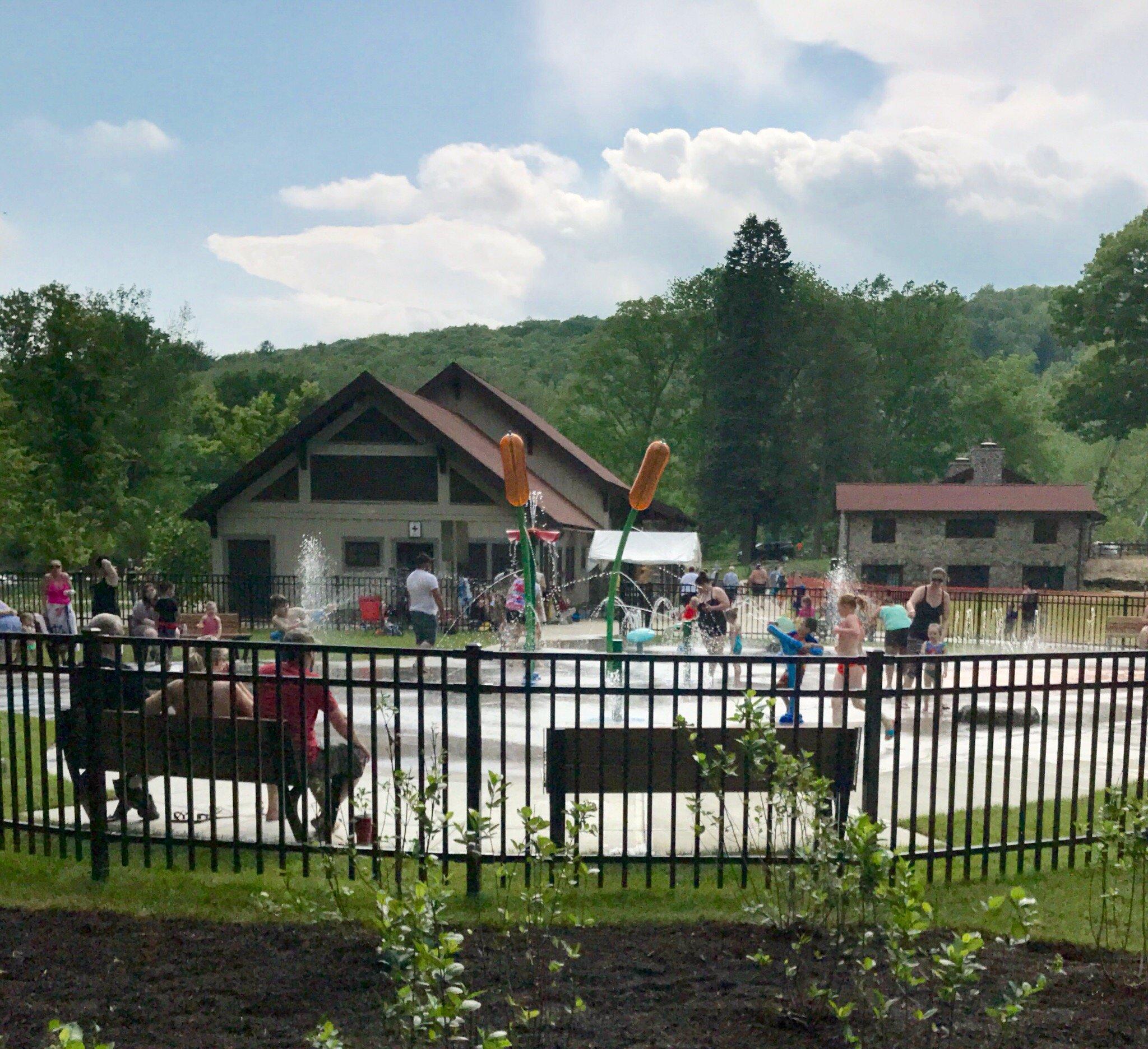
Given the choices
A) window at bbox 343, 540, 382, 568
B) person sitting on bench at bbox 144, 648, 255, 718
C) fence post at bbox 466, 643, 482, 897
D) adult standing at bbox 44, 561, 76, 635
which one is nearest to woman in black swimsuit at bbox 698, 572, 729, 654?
person sitting on bench at bbox 144, 648, 255, 718

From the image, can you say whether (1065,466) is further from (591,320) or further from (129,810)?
(129,810)

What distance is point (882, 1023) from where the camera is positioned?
3730mm

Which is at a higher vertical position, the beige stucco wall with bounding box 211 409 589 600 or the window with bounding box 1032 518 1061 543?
the beige stucco wall with bounding box 211 409 589 600

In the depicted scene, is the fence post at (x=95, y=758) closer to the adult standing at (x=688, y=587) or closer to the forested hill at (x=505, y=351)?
the adult standing at (x=688, y=587)

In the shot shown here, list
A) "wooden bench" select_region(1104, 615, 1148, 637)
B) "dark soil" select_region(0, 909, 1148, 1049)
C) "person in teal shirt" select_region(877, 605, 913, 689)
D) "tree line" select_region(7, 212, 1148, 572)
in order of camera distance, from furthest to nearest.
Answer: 1. "tree line" select_region(7, 212, 1148, 572)
2. "wooden bench" select_region(1104, 615, 1148, 637)
3. "person in teal shirt" select_region(877, 605, 913, 689)
4. "dark soil" select_region(0, 909, 1148, 1049)

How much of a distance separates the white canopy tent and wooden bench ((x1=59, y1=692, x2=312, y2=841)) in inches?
981

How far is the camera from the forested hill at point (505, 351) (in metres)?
80.9

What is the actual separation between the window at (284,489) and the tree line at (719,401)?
632 cm

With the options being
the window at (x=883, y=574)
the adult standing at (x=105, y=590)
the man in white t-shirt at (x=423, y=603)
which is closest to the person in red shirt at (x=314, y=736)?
the man in white t-shirt at (x=423, y=603)

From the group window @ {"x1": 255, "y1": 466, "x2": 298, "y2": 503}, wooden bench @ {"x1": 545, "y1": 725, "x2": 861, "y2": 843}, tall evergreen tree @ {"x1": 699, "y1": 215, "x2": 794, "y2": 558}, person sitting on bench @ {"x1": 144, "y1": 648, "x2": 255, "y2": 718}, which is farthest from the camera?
tall evergreen tree @ {"x1": 699, "y1": 215, "x2": 794, "y2": 558}

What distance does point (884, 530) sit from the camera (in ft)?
155

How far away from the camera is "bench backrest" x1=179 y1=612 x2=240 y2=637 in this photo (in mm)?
19969

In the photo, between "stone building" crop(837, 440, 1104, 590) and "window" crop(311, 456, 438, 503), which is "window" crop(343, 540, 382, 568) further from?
"stone building" crop(837, 440, 1104, 590)

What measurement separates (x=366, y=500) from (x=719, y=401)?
97.8 ft
